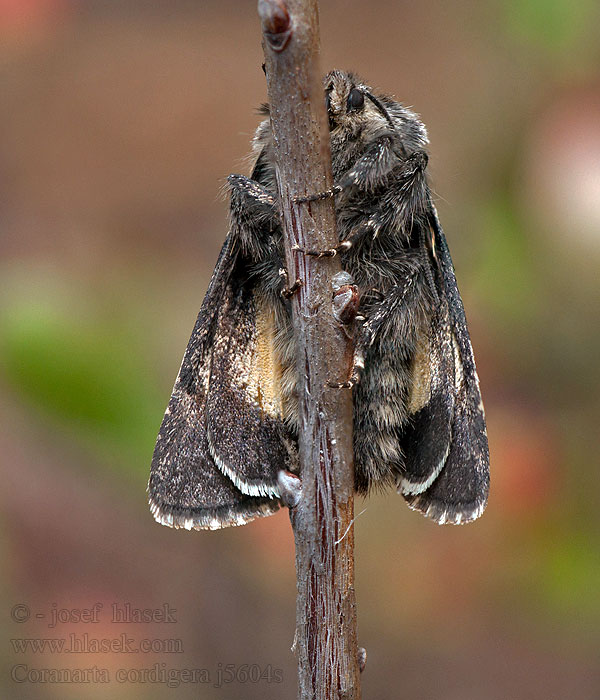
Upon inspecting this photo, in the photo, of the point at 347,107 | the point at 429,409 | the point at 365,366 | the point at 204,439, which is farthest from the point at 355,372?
the point at 347,107

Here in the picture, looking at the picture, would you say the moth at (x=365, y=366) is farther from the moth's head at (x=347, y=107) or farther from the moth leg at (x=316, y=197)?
the moth leg at (x=316, y=197)

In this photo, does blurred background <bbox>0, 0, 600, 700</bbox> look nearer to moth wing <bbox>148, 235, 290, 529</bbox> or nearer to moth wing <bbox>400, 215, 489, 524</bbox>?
moth wing <bbox>148, 235, 290, 529</bbox>

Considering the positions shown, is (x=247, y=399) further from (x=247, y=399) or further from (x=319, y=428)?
(x=319, y=428)

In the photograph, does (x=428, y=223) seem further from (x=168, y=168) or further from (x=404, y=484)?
(x=168, y=168)

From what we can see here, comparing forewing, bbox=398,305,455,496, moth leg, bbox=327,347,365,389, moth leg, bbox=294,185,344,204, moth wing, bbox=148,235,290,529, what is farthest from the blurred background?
moth leg, bbox=294,185,344,204

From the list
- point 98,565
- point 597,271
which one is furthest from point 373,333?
point 98,565

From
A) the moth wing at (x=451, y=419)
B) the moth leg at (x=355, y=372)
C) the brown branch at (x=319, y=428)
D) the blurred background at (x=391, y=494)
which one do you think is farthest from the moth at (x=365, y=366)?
the blurred background at (x=391, y=494)

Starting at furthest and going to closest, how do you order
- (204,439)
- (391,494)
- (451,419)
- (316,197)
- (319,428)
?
(391,494)
(204,439)
(451,419)
(319,428)
(316,197)
